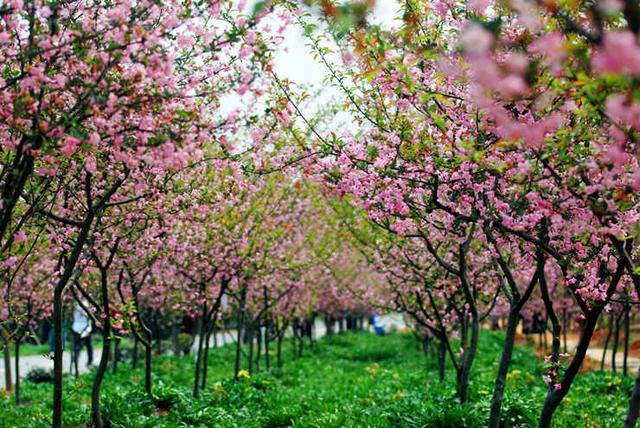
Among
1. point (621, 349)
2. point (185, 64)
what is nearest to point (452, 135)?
point (185, 64)

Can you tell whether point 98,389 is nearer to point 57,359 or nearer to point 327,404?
point 57,359

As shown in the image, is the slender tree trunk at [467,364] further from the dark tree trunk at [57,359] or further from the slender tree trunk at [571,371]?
the dark tree trunk at [57,359]

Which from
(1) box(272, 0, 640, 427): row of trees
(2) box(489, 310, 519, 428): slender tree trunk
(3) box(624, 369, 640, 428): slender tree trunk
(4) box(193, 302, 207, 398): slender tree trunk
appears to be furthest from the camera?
A: (4) box(193, 302, 207, 398): slender tree trunk

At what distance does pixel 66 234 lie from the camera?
21.7ft

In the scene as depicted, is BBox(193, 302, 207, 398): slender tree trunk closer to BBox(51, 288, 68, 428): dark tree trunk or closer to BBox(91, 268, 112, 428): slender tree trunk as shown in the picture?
BBox(91, 268, 112, 428): slender tree trunk

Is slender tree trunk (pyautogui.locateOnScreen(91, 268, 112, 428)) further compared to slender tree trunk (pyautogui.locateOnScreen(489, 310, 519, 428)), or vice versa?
slender tree trunk (pyautogui.locateOnScreen(91, 268, 112, 428))

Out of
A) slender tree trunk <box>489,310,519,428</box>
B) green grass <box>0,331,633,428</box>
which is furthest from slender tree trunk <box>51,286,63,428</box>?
slender tree trunk <box>489,310,519,428</box>

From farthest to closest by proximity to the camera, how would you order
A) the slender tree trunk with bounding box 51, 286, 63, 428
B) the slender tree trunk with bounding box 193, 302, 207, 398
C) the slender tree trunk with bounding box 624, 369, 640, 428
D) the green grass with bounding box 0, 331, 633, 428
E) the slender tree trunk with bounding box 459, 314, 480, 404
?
the slender tree trunk with bounding box 193, 302, 207, 398 < the green grass with bounding box 0, 331, 633, 428 < the slender tree trunk with bounding box 459, 314, 480, 404 < the slender tree trunk with bounding box 51, 286, 63, 428 < the slender tree trunk with bounding box 624, 369, 640, 428

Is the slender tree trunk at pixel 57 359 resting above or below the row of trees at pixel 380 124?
below

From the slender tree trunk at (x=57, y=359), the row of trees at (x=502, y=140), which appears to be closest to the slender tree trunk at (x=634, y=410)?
the row of trees at (x=502, y=140)

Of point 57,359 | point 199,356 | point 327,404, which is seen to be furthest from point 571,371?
point 199,356

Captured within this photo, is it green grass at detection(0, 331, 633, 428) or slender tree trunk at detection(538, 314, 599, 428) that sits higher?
slender tree trunk at detection(538, 314, 599, 428)

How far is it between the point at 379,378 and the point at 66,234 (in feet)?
36.4


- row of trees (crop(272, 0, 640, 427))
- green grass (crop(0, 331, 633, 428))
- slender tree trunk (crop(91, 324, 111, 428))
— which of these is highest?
row of trees (crop(272, 0, 640, 427))
